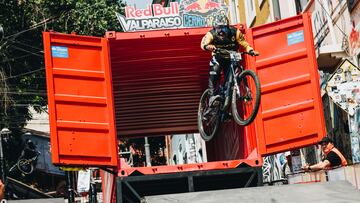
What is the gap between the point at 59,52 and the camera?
9.92 m

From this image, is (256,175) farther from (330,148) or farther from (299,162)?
(299,162)

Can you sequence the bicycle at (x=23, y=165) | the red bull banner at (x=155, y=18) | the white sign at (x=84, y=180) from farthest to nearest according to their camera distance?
the bicycle at (x=23, y=165) → the white sign at (x=84, y=180) → the red bull banner at (x=155, y=18)

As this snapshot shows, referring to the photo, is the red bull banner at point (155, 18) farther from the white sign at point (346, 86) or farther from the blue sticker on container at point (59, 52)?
the white sign at point (346, 86)

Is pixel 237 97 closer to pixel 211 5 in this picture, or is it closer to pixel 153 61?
pixel 153 61

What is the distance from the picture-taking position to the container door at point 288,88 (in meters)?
10.2

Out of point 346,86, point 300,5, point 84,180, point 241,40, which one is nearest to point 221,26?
point 241,40

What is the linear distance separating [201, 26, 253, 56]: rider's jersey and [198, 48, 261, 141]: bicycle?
0.29ft

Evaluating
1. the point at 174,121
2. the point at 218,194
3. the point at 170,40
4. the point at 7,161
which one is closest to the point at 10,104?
the point at 7,161

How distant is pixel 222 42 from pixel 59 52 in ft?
7.54

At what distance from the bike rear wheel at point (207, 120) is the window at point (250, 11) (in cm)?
1492

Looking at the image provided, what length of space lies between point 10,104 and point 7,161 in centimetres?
672

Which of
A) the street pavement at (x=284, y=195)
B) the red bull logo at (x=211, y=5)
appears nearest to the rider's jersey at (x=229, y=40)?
the red bull logo at (x=211, y=5)

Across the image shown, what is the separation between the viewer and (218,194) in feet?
27.0

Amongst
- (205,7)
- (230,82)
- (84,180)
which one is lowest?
(84,180)
